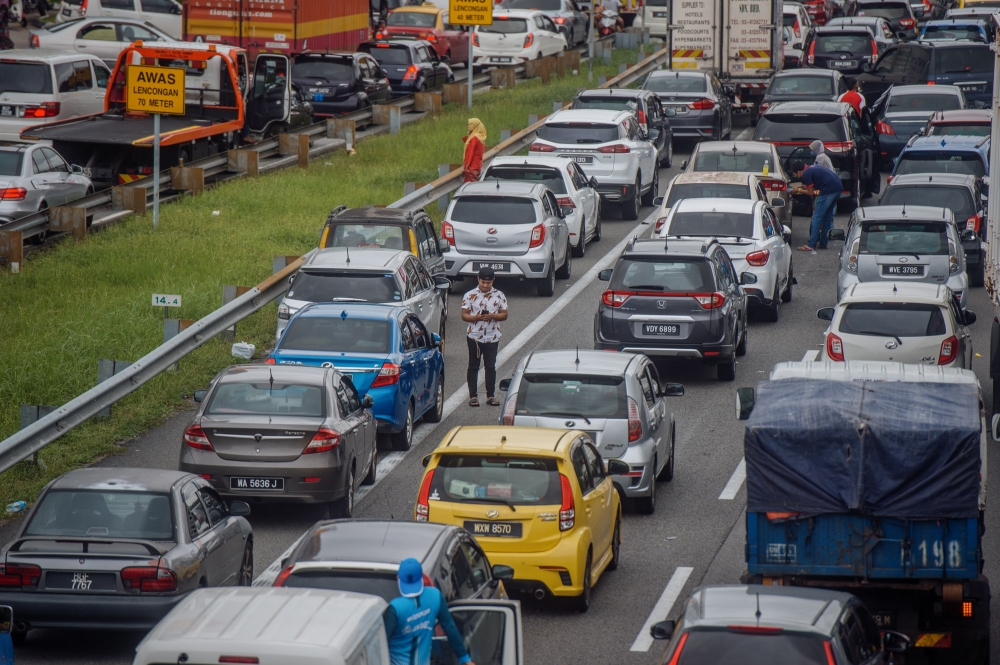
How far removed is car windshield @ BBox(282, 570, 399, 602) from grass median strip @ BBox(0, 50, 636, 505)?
20.6ft

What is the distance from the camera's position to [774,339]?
72.9ft

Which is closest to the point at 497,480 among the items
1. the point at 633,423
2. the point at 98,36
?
the point at 633,423

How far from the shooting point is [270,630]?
23.8 feet

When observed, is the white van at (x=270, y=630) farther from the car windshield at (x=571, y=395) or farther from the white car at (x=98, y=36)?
the white car at (x=98, y=36)

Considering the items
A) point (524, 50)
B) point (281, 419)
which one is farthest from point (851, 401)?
point (524, 50)

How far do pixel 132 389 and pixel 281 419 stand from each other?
3290 millimetres

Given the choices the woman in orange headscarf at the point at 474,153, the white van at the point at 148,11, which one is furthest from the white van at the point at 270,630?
the white van at the point at 148,11

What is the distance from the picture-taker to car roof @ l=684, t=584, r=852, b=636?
29.1ft

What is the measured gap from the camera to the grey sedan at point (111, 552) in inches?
437

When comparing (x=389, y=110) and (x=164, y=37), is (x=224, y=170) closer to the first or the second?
(x=389, y=110)

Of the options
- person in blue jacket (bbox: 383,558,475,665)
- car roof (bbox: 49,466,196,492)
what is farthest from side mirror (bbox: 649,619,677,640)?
car roof (bbox: 49,466,196,492)

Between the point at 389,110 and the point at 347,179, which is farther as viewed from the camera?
the point at 389,110

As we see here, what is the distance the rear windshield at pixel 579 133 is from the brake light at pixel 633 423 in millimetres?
14848

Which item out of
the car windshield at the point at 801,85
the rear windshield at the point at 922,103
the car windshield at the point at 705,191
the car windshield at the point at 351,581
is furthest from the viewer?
the car windshield at the point at 801,85
